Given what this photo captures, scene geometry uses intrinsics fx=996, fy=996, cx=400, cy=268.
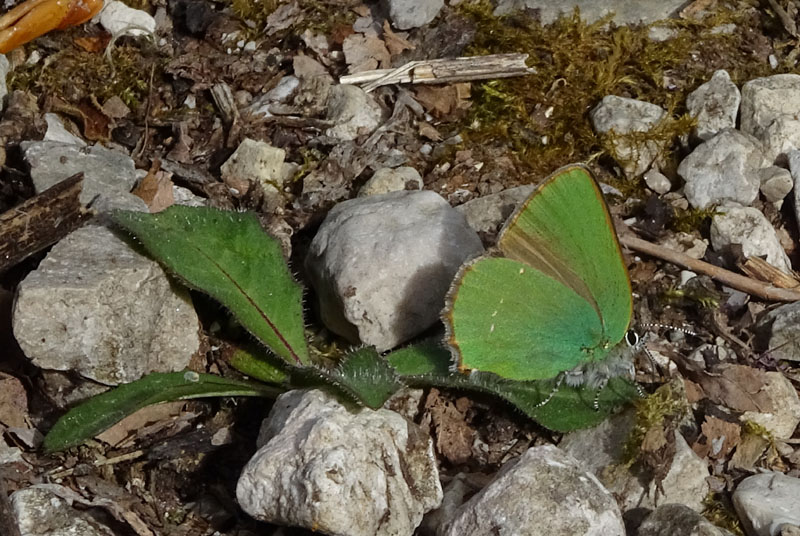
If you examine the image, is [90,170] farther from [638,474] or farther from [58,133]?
[638,474]

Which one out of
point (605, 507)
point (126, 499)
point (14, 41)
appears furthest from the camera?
point (14, 41)

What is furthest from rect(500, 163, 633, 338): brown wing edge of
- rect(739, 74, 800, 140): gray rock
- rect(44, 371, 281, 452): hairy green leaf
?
rect(739, 74, 800, 140): gray rock

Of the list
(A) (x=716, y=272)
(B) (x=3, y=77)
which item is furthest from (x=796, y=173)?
(B) (x=3, y=77)

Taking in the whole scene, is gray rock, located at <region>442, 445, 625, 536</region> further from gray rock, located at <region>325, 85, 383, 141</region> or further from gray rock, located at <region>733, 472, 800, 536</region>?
gray rock, located at <region>325, 85, 383, 141</region>

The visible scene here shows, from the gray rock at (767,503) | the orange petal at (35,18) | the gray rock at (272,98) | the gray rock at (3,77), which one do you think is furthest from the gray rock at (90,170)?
the gray rock at (767,503)

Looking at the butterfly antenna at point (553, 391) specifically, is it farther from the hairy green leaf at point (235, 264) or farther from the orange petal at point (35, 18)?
the orange petal at point (35, 18)

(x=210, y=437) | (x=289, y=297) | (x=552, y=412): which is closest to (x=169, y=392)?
(x=210, y=437)

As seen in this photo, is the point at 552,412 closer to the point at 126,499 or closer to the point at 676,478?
the point at 676,478
